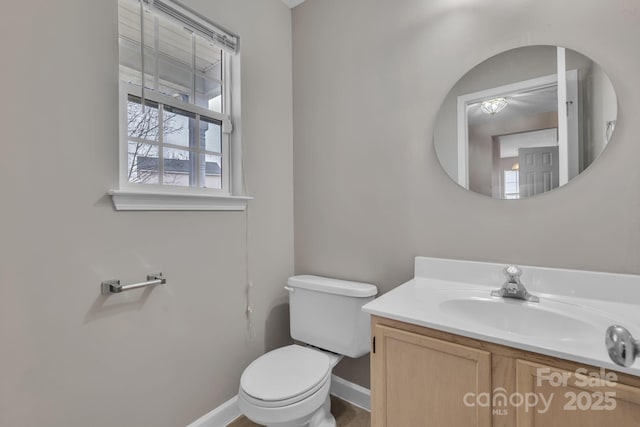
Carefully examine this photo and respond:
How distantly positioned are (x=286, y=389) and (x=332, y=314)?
47 centimetres

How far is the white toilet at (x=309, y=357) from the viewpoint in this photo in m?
1.18

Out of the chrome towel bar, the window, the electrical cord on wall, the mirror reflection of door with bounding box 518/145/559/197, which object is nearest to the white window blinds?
the window

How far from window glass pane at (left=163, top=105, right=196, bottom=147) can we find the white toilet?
0.97 metres

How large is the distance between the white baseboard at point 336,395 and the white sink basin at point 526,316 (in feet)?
2.94

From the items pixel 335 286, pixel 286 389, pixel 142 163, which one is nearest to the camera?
pixel 286 389

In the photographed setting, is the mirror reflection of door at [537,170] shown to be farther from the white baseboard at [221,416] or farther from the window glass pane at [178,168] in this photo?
the white baseboard at [221,416]

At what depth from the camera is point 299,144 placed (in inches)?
78.7

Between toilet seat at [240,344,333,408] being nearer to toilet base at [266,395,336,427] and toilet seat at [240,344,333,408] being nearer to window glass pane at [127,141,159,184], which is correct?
toilet base at [266,395,336,427]

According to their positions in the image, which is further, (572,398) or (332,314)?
(332,314)

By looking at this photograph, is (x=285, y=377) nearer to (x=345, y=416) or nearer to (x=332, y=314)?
(x=332, y=314)

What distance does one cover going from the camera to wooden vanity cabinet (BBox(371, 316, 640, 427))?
72 cm

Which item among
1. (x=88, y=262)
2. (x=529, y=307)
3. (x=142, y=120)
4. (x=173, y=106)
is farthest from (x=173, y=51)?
(x=529, y=307)

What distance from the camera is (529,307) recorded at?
3.58 feet

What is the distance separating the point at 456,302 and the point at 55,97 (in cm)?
168
